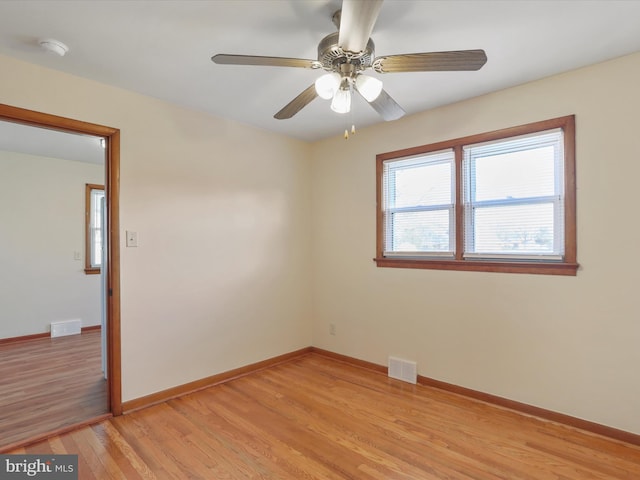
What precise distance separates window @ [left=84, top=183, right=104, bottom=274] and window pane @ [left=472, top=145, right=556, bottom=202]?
5336 millimetres

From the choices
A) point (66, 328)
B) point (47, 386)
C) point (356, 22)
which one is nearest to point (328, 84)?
point (356, 22)

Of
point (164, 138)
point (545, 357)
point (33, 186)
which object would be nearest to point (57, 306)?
point (33, 186)

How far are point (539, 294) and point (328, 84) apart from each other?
215cm

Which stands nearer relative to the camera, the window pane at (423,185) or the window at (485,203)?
the window at (485,203)

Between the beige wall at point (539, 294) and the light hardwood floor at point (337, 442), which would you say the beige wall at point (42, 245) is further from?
the beige wall at point (539, 294)

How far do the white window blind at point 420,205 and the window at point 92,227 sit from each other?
178 inches

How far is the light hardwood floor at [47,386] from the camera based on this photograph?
98.0 inches

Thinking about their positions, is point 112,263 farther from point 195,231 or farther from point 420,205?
point 420,205

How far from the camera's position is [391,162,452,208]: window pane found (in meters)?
3.10

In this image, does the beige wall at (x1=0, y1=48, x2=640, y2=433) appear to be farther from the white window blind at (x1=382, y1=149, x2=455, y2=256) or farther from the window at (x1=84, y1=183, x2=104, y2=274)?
the window at (x1=84, y1=183, x2=104, y2=274)

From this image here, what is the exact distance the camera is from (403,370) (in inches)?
128

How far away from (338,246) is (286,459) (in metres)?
2.24

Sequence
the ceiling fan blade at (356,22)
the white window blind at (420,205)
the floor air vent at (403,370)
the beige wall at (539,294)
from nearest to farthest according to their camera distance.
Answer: the ceiling fan blade at (356,22) < the beige wall at (539,294) < the white window blind at (420,205) < the floor air vent at (403,370)

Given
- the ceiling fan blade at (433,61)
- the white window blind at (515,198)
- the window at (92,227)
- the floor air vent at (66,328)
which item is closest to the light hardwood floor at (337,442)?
the white window blind at (515,198)
